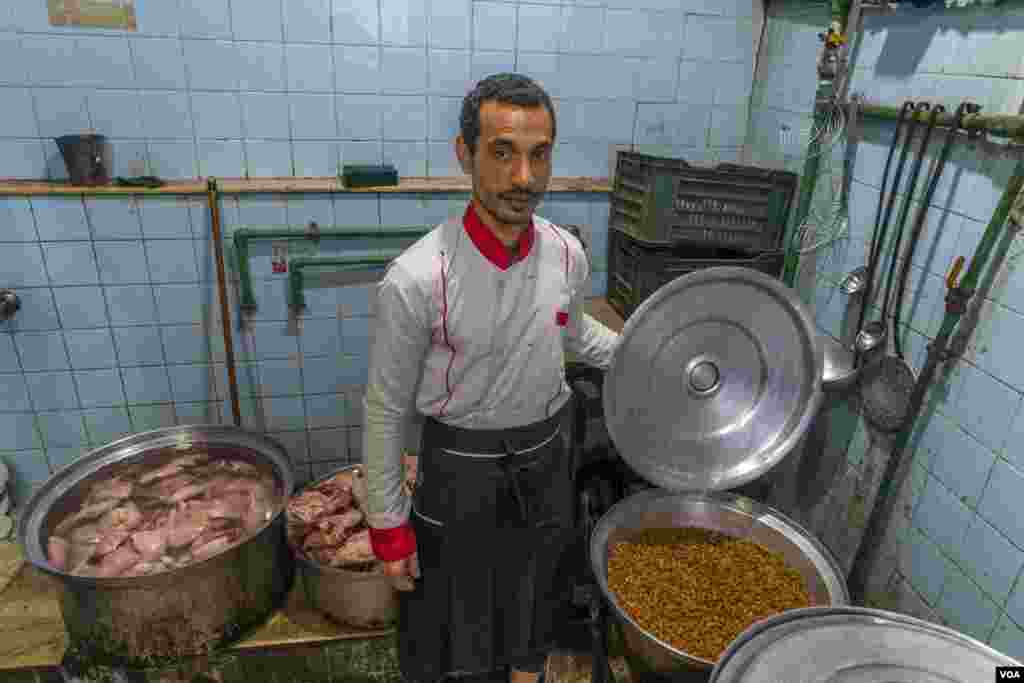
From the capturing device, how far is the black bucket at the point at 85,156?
2467 millimetres

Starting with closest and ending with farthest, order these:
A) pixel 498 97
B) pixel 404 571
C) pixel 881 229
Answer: pixel 498 97, pixel 404 571, pixel 881 229

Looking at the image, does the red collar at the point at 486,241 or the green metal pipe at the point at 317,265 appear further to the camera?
the green metal pipe at the point at 317,265

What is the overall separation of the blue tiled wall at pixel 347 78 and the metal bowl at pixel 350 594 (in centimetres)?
170

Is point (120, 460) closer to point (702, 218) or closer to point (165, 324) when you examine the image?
point (165, 324)

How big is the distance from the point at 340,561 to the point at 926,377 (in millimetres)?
2042

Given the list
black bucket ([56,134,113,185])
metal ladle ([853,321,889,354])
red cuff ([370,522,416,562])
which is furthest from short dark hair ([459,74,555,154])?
black bucket ([56,134,113,185])

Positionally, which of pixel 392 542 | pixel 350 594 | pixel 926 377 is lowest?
pixel 350 594

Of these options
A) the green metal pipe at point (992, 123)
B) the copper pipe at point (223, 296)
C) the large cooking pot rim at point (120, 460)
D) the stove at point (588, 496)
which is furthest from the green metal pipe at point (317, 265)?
the green metal pipe at point (992, 123)

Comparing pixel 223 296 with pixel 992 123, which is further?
pixel 223 296

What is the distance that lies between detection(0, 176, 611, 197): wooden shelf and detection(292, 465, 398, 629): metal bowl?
4.91 ft

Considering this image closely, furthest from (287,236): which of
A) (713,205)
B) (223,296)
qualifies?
(713,205)

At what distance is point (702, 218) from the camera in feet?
8.49

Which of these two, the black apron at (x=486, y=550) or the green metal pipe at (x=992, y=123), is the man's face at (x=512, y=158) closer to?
the black apron at (x=486, y=550)

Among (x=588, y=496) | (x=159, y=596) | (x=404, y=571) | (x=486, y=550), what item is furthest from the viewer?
(x=588, y=496)
